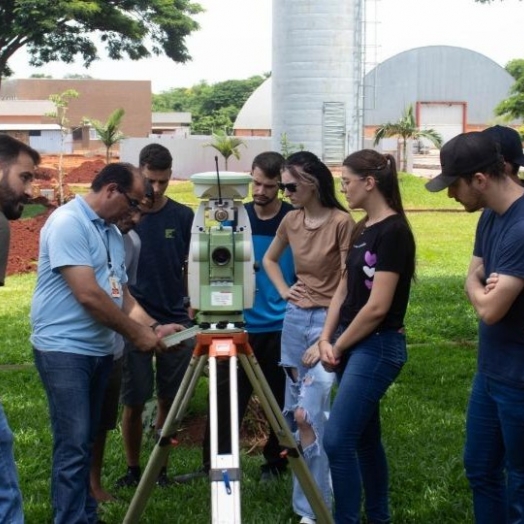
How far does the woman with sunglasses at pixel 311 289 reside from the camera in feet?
14.9

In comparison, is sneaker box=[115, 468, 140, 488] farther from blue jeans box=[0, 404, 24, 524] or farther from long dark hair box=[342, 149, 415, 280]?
long dark hair box=[342, 149, 415, 280]

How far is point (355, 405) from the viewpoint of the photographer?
13.1 ft

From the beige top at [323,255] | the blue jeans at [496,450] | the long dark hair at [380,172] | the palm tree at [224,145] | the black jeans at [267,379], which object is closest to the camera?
the blue jeans at [496,450]

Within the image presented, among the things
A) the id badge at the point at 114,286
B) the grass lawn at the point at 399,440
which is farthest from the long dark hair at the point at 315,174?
the grass lawn at the point at 399,440

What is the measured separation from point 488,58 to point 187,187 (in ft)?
104

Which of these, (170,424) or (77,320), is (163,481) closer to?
(170,424)

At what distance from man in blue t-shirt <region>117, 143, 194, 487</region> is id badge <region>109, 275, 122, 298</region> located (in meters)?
1.06

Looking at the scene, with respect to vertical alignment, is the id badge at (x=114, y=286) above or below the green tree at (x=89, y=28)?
below

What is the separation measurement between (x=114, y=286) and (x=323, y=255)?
105cm

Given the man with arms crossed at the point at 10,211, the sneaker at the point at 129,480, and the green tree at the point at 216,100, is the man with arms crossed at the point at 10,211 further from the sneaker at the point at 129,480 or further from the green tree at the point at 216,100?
the green tree at the point at 216,100

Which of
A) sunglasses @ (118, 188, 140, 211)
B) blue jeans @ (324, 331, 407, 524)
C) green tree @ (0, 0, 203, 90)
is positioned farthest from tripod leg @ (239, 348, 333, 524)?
green tree @ (0, 0, 203, 90)

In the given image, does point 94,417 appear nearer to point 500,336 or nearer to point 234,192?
point 234,192

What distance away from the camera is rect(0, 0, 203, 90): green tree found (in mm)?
23750

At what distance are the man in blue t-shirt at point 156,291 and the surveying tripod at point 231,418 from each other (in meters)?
1.08
